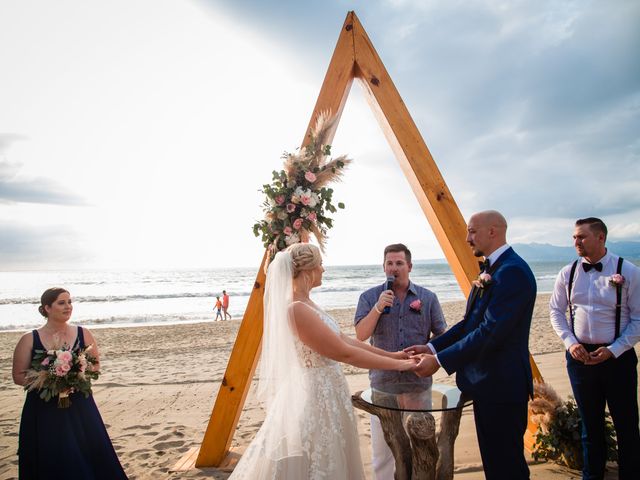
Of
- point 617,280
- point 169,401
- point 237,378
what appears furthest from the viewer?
point 169,401

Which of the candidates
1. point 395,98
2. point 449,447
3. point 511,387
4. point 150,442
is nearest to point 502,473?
point 449,447

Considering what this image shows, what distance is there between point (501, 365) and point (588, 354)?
124 cm

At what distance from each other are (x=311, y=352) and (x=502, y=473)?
1460 mm

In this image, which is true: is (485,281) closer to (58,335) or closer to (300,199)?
(300,199)

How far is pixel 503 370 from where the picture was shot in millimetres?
2582

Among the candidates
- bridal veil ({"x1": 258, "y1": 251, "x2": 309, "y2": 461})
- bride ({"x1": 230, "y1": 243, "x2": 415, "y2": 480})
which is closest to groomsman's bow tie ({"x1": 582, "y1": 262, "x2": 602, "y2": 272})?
bride ({"x1": 230, "y1": 243, "x2": 415, "y2": 480})

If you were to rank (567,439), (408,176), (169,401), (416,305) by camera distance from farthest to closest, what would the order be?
(169,401), (408,176), (567,439), (416,305)

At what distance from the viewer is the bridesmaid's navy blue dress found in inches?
131

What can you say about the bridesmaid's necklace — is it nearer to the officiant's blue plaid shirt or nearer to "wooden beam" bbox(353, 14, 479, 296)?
the officiant's blue plaid shirt

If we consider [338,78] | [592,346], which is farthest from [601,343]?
[338,78]

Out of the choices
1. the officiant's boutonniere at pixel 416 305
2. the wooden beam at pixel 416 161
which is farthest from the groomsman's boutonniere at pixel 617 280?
the officiant's boutonniere at pixel 416 305

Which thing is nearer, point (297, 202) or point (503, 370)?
point (503, 370)

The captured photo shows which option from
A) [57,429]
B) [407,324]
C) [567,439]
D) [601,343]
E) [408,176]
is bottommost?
[567,439]

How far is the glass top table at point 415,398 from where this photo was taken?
8.67 ft
